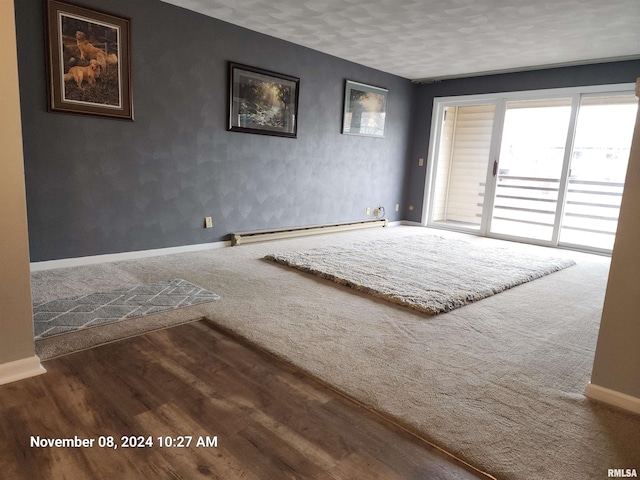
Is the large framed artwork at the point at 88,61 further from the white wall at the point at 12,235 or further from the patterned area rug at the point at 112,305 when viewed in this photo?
the white wall at the point at 12,235

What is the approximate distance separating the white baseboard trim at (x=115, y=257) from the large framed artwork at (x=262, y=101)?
126 centimetres

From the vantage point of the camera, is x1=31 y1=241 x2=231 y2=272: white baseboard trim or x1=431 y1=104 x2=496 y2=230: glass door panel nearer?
x1=31 y1=241 x2=231 y2=272: white baseboard trim

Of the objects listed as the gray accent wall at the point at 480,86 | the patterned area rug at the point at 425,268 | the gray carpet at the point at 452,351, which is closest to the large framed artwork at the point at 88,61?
the gray carpet at the point at 452,351

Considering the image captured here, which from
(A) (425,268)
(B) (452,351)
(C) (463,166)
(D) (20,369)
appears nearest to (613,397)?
(B) (452,351)

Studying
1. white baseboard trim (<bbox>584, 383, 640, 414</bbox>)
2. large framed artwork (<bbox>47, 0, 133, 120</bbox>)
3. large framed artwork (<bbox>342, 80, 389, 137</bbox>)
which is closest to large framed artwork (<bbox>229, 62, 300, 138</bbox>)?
large framed artwork (<bbox>342, 80, 389, 137</bbox>)

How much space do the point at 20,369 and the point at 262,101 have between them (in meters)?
3.53

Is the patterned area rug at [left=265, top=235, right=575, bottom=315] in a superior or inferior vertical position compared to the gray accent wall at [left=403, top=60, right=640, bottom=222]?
inferior

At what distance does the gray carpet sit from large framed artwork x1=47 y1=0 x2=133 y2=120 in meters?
1.34

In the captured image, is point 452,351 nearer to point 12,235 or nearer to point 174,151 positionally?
point 12,235

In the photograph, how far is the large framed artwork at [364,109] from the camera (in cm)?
557

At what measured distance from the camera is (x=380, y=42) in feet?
15.0

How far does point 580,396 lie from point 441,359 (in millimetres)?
597

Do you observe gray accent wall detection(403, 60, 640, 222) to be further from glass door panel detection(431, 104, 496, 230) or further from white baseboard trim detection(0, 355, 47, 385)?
white baseboard trim detection(0, 355, 47, 385)

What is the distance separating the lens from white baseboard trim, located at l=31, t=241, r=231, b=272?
10.8 ft
